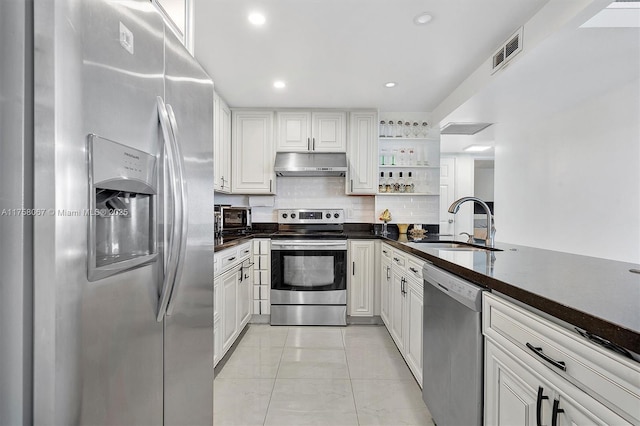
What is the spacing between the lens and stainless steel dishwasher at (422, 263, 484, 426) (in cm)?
112

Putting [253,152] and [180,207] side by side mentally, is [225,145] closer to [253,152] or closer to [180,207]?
[253,152]

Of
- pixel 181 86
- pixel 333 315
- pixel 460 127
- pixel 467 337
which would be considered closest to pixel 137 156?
pixel 181 86

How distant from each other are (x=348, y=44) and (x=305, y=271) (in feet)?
6.85

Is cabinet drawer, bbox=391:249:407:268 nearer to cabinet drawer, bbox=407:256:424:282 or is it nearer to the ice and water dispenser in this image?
cabinet drawer, bbox=407:256:424:282

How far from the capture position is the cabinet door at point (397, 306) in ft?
7.67

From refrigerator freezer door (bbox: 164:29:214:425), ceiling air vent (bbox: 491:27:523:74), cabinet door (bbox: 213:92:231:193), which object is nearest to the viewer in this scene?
refrigerator freezer door (bbox: 164:29:214:425)

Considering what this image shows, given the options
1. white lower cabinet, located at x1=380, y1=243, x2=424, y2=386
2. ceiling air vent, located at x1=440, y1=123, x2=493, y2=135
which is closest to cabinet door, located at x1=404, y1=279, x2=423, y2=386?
white lower cabinet, located at x1=380, y1=243, x2=424, y2=386

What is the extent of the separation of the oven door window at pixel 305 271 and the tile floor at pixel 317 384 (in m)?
0.49

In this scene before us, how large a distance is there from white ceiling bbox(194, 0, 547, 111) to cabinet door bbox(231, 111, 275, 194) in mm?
360

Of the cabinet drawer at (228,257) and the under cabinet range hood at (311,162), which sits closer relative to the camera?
the cabinet drawer at (228,257)

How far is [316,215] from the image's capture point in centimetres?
377

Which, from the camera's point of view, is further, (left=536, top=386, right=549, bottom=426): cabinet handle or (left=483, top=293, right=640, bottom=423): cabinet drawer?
(left=536, top=386, right=549, bottom=426): cabinet handle

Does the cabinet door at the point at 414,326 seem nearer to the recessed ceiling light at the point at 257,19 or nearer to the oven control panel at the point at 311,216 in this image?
the oven control panel at the point at 311,216

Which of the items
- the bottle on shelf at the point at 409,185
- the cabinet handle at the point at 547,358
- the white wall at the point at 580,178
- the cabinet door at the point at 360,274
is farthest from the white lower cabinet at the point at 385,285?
the white wall at the point at 580,178
